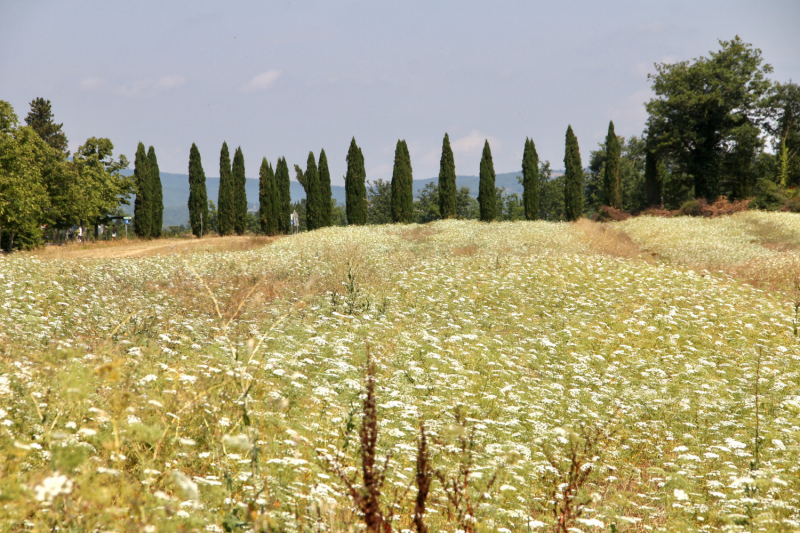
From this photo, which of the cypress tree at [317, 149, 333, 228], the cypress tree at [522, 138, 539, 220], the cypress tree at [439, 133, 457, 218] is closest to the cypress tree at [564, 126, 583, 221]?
the cypress tree at [522, 138, 539, 220]

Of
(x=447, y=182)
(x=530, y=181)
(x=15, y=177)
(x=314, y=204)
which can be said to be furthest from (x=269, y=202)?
(x=530, y=181)

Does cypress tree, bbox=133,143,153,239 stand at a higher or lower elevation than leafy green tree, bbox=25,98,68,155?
lower

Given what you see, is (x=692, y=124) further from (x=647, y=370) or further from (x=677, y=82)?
(x=647, y=370)

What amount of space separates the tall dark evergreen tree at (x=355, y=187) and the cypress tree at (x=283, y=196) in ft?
24.7

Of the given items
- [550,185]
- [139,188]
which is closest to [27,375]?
[139,188]

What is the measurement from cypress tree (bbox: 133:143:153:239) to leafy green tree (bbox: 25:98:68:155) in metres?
16.9

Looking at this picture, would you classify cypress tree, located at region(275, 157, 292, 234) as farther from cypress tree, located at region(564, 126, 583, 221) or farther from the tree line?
cypress tree, located at region(564, 126, 583, 221)

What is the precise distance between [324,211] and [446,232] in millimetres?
16567

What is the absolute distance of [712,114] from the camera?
3788 cm

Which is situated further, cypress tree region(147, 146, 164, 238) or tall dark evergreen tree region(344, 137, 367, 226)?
cypress tree region(147, 146, 164, 238)

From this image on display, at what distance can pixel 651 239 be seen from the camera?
25.2 m

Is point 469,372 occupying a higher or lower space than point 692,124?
lower

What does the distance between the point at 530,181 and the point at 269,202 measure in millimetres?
23111

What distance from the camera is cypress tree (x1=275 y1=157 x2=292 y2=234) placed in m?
45.5
